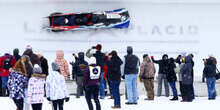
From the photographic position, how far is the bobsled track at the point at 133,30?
17.1 metres

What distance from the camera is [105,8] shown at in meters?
17.2

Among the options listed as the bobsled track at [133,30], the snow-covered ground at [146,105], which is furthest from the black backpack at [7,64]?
the bobsled track at [133,30]

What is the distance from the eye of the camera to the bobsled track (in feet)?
56.2

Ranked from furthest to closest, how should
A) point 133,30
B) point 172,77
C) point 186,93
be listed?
point 133,30, point 172,77, point 186,93

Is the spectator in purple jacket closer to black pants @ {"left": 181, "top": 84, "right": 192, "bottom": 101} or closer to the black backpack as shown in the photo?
black pants @ {"left": 181, "top": 84, "right": 192, "bottom": 101}

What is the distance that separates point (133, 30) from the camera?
17.2 meters

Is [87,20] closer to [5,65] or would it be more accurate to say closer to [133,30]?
[133,30]

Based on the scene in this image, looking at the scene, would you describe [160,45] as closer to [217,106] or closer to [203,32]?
[203,32]

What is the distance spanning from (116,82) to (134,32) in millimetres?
5339

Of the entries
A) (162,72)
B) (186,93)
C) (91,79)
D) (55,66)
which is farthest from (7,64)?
(55,66)

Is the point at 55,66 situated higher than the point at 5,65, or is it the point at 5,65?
the point at 55,66

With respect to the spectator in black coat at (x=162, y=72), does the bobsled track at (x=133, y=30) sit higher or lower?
higher

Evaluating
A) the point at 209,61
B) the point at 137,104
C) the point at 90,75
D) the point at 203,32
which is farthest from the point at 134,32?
the point at 90,75

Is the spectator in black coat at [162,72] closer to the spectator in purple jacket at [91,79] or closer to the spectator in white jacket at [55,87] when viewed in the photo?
the spectator in purple jacket at [91,79]
